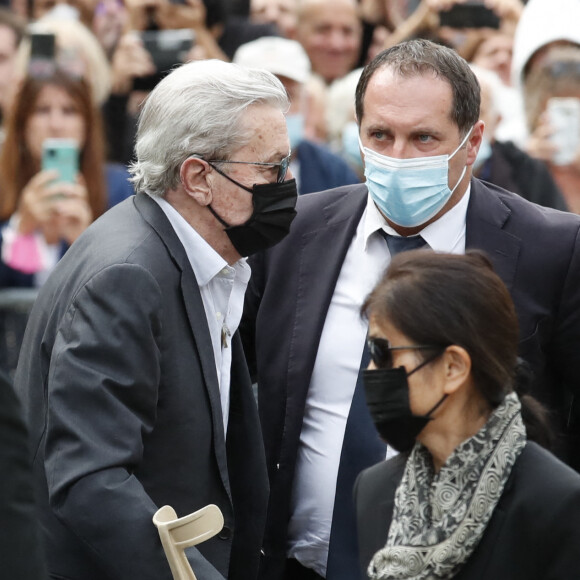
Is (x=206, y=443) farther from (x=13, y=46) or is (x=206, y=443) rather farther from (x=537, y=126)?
(x=13, y=46)

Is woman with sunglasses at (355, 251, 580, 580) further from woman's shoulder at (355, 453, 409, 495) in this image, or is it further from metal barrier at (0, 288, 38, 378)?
metal barrier at (0, 288, 38, 378)

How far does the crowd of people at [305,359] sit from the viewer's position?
8.84 ft

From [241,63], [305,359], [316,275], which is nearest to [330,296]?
[316,275]

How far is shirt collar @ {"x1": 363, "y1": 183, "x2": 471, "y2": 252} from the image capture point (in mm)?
3662

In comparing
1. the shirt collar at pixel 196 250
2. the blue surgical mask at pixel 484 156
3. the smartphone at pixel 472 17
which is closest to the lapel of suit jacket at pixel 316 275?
the shirt collar at pixel 196 250

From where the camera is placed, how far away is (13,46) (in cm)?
733

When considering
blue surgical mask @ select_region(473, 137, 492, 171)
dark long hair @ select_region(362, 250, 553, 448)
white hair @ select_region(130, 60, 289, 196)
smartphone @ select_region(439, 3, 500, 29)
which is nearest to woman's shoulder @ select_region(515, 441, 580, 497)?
dark long hair @ select_region(362, 250, 553, 448)

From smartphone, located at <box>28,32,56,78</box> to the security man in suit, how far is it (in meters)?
2.78

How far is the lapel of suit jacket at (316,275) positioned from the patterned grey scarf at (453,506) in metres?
0.93

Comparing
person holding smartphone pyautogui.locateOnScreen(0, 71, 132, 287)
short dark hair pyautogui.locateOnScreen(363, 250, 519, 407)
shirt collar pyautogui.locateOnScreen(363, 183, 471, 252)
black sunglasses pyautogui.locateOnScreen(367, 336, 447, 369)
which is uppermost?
short dark hair pyautogui.locateOnScreen(363, 250, 519, 407)

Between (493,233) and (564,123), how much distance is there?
2269mm

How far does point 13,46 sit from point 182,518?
195 inches

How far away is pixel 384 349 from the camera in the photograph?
109 inches

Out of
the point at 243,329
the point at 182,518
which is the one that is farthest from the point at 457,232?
the point at 182,518
